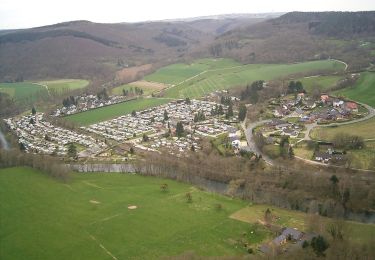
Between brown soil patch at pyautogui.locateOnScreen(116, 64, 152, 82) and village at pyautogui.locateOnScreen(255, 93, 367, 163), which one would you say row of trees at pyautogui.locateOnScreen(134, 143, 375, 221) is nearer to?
village at pyautogui.locateOnScreen(255, 93, 367, 163)

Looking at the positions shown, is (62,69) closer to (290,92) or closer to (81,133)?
(81,133)

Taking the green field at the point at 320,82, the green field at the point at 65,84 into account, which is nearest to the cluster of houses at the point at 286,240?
the green field at the point at 320,82

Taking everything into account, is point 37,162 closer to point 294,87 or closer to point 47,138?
point 47,138

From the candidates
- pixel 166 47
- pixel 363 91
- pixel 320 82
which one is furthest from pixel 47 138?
pixel 166 47

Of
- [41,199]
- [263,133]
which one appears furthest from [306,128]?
[41,199]

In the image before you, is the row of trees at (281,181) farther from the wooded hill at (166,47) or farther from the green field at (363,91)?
the wooded hill at (166,47)
